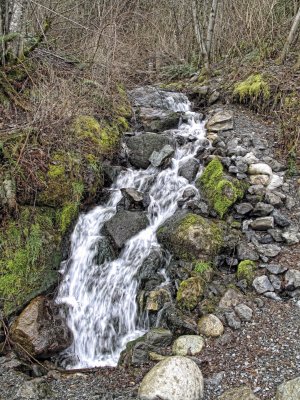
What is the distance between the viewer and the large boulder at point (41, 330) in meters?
3.45

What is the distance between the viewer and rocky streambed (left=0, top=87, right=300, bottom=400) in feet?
9.37

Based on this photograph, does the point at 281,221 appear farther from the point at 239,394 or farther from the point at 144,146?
the point at 144,146

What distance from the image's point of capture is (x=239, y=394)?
2590 millimetres

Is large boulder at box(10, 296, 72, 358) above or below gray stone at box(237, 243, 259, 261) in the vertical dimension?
below

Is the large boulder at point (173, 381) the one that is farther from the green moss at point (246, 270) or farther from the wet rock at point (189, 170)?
the wet rock at point (189, 170)

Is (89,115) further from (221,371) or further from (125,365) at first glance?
(221,371)

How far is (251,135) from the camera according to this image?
18.7ft

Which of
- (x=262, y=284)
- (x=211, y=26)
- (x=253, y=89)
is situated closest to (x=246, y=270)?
(x=262, y=284)

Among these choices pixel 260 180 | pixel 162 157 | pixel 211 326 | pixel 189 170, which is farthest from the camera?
pixel 162 157

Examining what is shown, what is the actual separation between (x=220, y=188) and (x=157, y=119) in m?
2.69

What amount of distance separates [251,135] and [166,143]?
1.38 m

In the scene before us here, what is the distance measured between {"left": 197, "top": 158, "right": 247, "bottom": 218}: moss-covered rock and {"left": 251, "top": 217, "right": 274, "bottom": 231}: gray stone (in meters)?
0.42

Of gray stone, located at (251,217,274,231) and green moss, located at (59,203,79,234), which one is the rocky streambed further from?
green moss, located at (59,203,79,234)

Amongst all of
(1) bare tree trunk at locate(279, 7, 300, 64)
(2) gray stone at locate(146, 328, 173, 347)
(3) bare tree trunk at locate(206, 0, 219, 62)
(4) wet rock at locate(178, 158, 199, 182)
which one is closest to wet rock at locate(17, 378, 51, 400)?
(2) gray stone at locate(146, 328, 173, 347)
